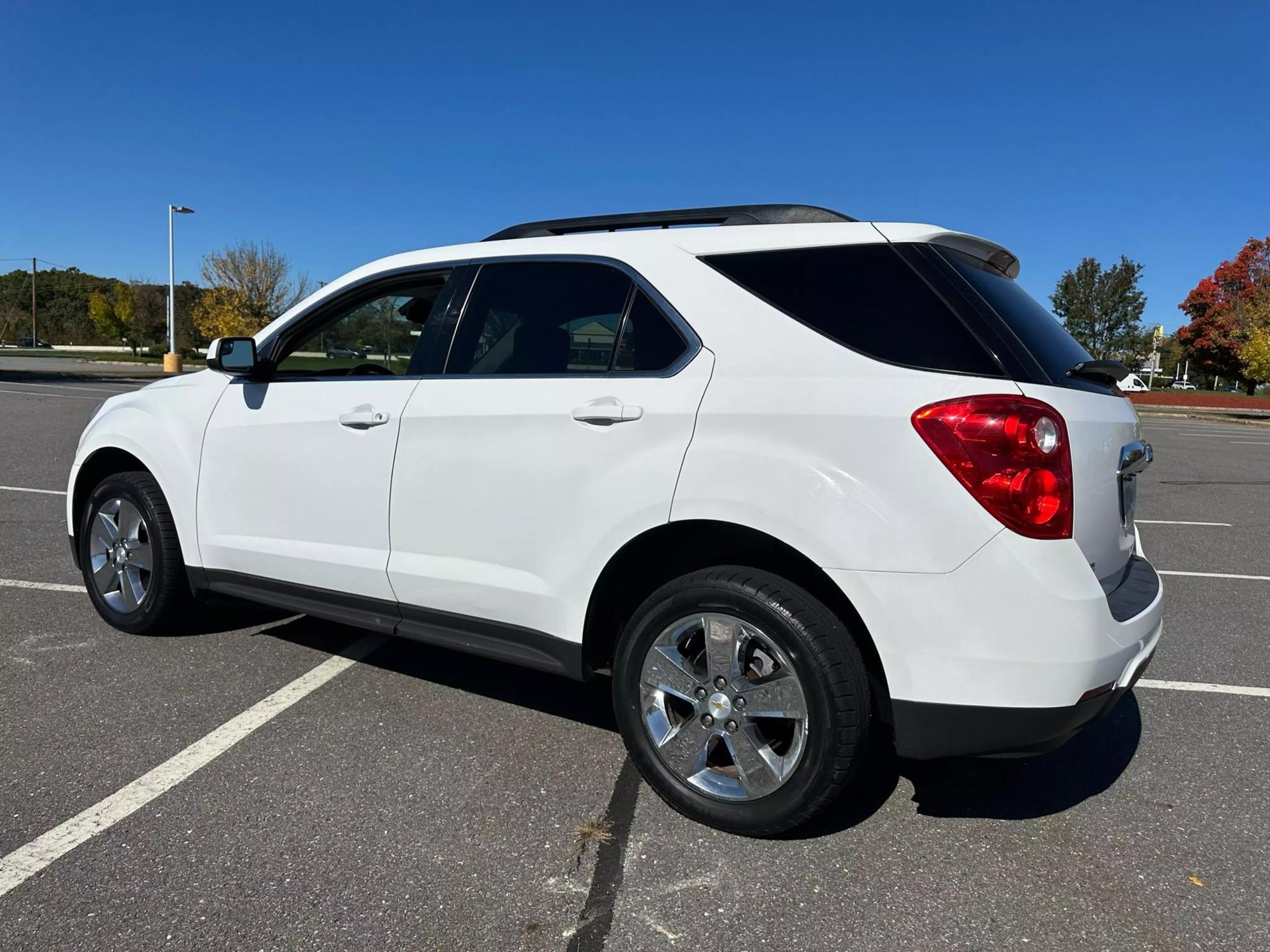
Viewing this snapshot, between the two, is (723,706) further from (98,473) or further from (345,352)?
(98,473)

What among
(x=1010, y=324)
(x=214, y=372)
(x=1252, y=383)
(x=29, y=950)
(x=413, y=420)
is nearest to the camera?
(x=29, y=950)

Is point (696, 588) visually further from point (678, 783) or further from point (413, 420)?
point (413, 420)

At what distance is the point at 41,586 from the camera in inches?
199

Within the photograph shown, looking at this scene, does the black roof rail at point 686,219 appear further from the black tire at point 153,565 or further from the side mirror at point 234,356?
the black tire at point 153,565

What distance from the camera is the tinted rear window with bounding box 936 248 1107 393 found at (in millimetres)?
2484

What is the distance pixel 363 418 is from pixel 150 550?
156cm

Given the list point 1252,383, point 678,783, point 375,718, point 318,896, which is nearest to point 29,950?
point 318,896

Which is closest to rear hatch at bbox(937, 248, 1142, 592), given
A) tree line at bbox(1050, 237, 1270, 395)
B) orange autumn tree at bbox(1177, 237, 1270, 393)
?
orange autumn tree at bbox(1177, 237, 1270, 393)

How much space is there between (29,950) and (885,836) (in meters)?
2.23

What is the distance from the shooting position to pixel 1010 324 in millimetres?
2479

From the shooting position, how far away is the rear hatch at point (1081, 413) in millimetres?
2326

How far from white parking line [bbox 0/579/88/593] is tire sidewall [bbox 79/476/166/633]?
0.60 metres

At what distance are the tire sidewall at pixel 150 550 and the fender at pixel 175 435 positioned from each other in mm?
129

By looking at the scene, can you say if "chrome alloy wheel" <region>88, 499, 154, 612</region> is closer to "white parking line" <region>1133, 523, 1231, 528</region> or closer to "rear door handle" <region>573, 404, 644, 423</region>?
"rear door handle" <region>573, 404, 644, 423</region>
